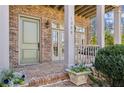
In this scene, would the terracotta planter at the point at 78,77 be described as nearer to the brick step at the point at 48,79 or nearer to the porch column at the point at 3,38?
the brick step at the point at 48,79

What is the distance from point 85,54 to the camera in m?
5.78

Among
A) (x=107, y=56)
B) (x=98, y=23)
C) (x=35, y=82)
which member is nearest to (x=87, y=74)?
(x=107, y=56)

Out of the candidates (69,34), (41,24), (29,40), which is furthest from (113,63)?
(41,24)

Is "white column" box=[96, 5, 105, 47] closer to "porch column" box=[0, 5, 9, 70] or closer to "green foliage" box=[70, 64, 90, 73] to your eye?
"green foliage" box=[70, 64, 90, 73]

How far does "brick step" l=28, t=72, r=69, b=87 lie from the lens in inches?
159

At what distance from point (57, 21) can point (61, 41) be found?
103 centimetres

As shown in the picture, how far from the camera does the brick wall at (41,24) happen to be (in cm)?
618

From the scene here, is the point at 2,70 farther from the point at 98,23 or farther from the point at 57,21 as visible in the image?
the point at 57,21

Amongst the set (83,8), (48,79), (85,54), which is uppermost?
(83,8)

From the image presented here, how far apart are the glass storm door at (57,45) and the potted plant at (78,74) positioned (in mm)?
3401

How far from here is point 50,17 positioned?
7746 millimetres

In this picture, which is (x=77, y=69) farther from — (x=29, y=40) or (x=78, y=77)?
(x=29, y=40)

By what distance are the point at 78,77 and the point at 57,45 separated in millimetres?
3940

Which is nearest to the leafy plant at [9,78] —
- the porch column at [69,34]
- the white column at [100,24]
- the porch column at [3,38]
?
the porch column at [3,38]
